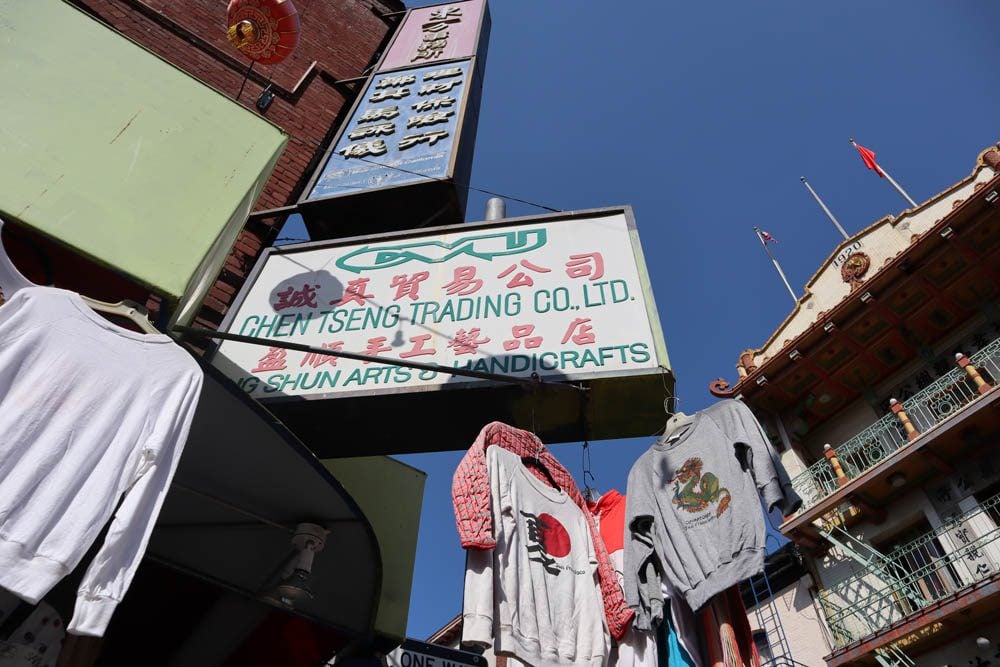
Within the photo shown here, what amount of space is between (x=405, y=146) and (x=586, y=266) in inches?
134

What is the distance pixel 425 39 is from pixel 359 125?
2.98 m

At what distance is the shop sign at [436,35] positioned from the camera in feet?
30.1

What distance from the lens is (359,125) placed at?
300 inches

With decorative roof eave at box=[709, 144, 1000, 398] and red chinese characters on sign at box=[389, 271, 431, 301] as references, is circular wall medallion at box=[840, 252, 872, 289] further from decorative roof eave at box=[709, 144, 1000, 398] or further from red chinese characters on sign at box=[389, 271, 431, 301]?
red chinese characters on sign at box=[389, 271, 431, 301]

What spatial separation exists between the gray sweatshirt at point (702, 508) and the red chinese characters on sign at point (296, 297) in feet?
9.01

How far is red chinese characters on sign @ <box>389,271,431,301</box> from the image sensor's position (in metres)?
4.70

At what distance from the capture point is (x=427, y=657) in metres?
5.30

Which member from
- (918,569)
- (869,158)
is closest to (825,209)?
(869,158)

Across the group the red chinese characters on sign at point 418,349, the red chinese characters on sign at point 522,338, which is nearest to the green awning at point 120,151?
the red chinese characters on sign at point 418,349

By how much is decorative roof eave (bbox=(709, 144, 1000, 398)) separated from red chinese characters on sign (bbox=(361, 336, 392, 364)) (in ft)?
37.3

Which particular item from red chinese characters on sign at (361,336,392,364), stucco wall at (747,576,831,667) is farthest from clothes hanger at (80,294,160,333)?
stucco wall at (747,576,831,667)

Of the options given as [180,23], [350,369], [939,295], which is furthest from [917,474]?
[180,23]

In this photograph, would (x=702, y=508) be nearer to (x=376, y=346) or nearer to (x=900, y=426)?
(x=376, y=346)

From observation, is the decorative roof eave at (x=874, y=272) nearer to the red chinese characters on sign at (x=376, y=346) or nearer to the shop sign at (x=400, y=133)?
the shop sign at (x=400, y=133)
